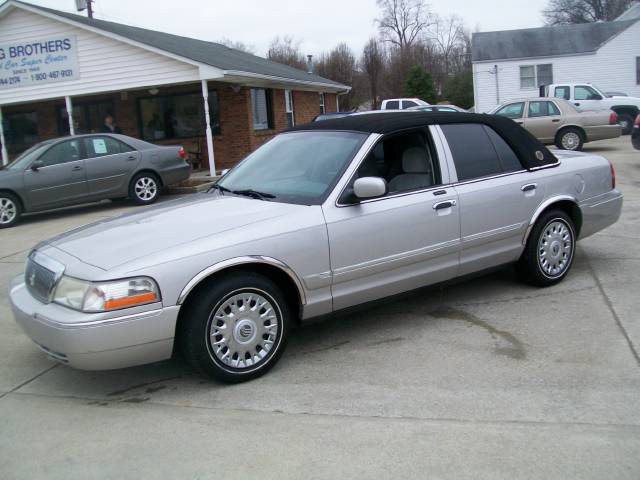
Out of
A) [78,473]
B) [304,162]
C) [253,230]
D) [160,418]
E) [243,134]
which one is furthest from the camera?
[243,134]

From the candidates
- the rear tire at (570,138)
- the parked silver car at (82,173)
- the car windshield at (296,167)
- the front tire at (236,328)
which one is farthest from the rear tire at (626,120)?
the front tire at (236,328)

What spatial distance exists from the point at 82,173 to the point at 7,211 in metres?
1.46

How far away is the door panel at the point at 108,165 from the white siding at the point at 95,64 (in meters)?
4.06

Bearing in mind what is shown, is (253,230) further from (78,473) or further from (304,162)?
(78,473)

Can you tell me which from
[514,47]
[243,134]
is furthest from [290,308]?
[514,47]

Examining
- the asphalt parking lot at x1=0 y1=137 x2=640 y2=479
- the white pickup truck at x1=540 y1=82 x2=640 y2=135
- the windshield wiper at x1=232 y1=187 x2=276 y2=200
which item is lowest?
the asphalt parking lot at x1=0 y1=137 x2=640 y2=479

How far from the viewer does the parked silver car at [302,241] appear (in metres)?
3.76

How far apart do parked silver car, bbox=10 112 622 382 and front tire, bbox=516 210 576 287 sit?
1 cm

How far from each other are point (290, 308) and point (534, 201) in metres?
2.44

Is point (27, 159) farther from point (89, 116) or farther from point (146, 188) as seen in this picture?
point (89, 116)

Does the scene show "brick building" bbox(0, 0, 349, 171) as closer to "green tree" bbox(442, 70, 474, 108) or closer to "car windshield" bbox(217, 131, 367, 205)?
"car windshield" bbox(217, 131, 367, 205)

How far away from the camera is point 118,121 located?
→ 64.2 ft

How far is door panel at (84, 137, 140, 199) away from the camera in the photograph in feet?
39.8

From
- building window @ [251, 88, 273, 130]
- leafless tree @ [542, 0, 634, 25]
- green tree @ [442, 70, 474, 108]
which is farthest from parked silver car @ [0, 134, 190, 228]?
→ leafless tree @ [542, 0, 634, 25]
